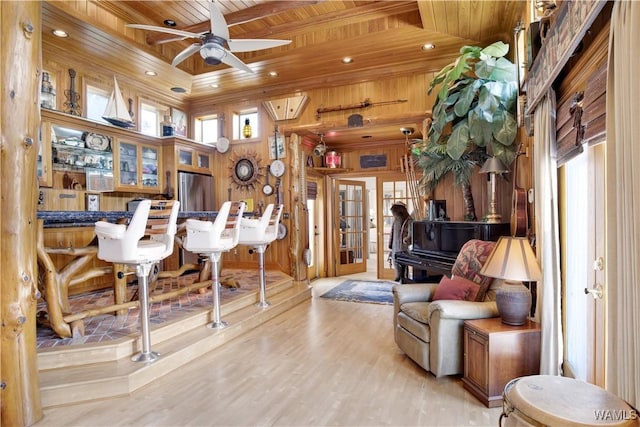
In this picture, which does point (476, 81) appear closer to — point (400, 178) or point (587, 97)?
point (587, 97)

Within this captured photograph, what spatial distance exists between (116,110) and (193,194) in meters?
1.72

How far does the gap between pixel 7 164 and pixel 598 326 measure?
141 inches

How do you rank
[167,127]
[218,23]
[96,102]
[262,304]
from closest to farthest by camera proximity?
[218,23] → [262,304] → [96,102] → [167,127]

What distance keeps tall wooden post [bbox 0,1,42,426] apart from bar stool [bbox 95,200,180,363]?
52 cm

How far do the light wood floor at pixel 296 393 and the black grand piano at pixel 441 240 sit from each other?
112cm

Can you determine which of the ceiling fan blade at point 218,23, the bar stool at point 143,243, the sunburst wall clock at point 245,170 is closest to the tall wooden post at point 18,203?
the bar stool at point 143,243

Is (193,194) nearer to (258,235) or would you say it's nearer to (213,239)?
(258,235)

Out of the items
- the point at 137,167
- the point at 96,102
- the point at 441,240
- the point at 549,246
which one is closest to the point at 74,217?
the point at 137,167

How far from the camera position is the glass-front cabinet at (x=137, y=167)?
200 inches

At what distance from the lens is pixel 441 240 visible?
4277 mm

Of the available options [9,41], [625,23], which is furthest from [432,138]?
[9,41]

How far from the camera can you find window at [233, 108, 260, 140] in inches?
241

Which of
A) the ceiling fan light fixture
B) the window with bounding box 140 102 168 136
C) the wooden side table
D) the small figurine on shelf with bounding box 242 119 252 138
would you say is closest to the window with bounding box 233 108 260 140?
the small figurine on shelf with bounding box 242 119 252 138

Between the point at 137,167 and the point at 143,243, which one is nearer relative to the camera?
the point at 143,243
